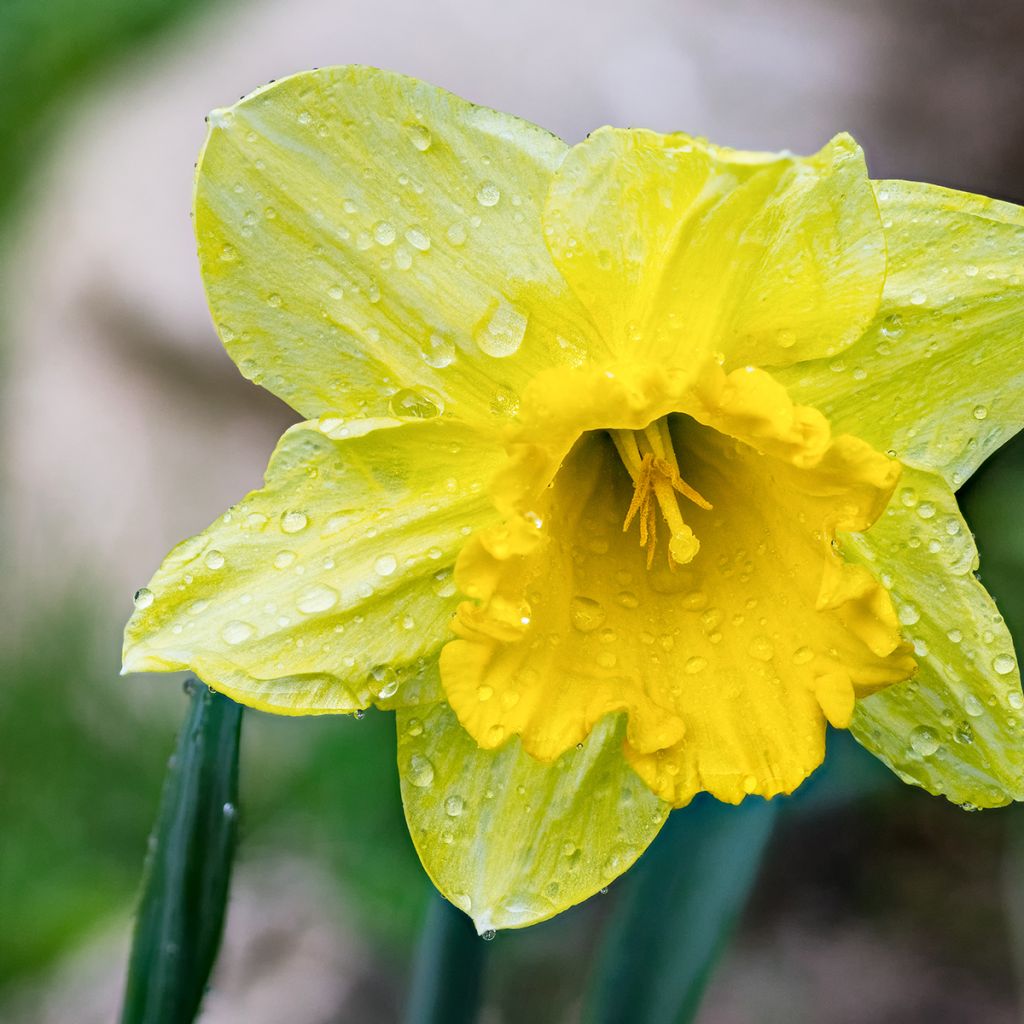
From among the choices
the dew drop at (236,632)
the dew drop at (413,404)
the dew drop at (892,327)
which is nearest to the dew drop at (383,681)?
the dew drop at (236,632)

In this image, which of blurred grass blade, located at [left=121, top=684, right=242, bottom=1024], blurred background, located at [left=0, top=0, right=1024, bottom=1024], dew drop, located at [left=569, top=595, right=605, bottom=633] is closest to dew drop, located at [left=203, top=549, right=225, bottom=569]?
blurred grass blade, located at [left=121, top=684, right=242, bottom=1024]

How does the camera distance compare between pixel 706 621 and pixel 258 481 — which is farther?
pixel 258 481

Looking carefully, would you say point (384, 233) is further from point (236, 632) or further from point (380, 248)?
point (236, 632)

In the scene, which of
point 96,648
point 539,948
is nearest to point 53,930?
point 96,648

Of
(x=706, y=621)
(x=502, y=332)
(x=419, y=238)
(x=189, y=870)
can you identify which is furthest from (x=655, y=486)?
(x=189, y=870)

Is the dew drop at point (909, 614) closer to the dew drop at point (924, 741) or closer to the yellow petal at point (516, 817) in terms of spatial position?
the dew drop at point (924, 741)

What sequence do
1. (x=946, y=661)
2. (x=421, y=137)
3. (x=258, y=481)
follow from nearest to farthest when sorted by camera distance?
1. (x=421, y=137)
2. (x=946, y=661)
3. (x=258, y=481)

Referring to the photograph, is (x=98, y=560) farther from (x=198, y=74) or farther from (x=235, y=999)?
(x=198, y=74)
